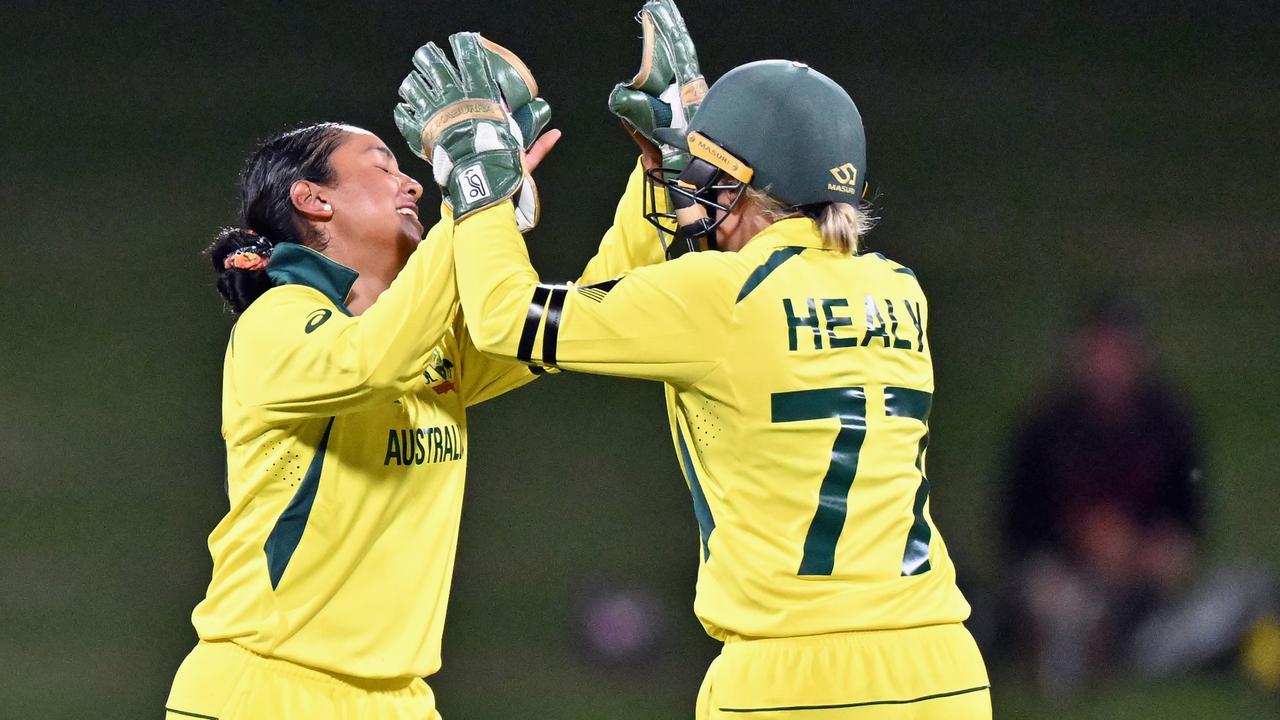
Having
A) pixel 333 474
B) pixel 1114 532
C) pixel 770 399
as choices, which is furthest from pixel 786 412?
pixel 1114 532

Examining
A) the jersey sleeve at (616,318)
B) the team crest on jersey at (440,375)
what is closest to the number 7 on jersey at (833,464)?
the jersey sleeve at (616,318)

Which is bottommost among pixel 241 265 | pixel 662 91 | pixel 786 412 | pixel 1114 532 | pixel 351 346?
pixel 1114 532

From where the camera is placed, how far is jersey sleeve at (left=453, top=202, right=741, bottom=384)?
1820mm

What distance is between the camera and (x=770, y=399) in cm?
182

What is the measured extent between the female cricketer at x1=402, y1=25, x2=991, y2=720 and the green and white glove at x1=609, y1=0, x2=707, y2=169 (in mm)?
327

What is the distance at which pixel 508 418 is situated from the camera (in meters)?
4.18

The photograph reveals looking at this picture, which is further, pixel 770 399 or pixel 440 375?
pixel 440 375

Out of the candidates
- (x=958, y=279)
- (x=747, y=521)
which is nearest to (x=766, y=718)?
(x=747, y=521)

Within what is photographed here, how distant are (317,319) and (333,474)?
0.79 feet

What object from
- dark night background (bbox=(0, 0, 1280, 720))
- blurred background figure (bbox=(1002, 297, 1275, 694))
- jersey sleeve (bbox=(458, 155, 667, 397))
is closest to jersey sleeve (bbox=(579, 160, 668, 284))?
jersey sleeve (bbox=(458, 155, 667, 397))

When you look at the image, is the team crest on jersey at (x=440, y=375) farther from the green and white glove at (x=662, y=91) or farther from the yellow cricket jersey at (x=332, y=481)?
the green and white glove at (x=662, y=91)

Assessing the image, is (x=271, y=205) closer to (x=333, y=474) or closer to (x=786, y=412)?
(x=333, y=474)

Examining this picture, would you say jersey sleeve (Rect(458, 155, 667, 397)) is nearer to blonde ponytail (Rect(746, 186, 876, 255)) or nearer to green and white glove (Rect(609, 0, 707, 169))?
green and white glove (Rect(609, 0, 707, 169))

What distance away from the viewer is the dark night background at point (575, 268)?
4.02 metres
